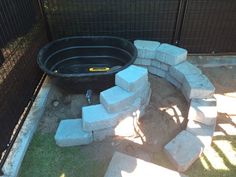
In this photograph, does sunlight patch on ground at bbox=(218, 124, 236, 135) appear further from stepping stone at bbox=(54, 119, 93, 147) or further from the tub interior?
stepping stone at bbox=(54, 119, 93, 147)

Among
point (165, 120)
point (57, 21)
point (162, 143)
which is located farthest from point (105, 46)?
point (162, 143)

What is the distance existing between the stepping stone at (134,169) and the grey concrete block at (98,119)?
0.41m

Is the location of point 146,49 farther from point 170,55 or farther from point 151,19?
point 151,19

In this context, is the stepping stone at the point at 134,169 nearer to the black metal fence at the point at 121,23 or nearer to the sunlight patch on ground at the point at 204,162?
the sunlight patch on ground at the point at 204,162

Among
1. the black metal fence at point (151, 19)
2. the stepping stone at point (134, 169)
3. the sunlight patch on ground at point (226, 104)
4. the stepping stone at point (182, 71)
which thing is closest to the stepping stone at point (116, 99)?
the stepping stone at point (134, 169)

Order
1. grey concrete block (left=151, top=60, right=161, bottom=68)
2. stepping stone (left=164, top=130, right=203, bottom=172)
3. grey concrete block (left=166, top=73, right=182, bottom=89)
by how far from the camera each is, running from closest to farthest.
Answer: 1. stepping stone (left=164, top=130, right=203, bottom=172)
2. grey concrete block (left=166, top=73, right=182, bottom=89)
3. grey concrete block (left=151, top=60, right=161, bottom=68)

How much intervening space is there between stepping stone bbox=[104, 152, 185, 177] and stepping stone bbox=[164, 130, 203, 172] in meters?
0.22

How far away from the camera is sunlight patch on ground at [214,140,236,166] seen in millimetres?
2500

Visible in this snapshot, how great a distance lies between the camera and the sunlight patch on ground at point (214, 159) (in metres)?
2.42

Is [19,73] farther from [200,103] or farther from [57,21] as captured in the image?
[200,103]

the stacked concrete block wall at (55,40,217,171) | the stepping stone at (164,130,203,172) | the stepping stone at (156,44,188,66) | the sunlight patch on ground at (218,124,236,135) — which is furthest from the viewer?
the stepping stone at (156,44,188,66)

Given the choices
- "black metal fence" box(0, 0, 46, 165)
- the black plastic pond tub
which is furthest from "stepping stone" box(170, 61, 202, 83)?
"black metal fence" box(0, 0, 46, 165)

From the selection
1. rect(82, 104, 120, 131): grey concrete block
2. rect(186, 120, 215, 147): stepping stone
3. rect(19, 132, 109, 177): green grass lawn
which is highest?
rect(82, 104, 120, 131): grey concrete block

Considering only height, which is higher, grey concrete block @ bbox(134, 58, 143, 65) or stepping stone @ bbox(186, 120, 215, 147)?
grey concrete block @ bbox(134, 58, 143, 65)
